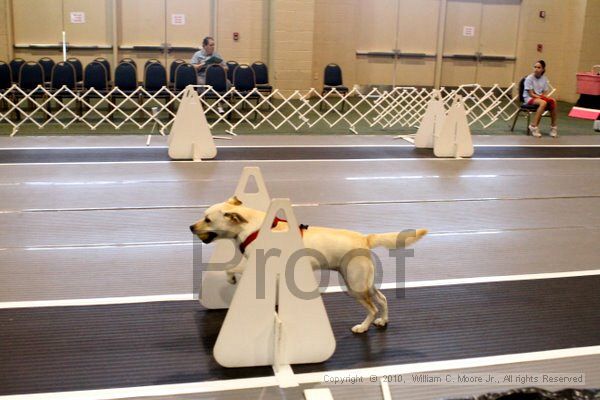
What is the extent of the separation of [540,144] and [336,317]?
7669mm

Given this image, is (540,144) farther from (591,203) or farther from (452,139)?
(591,203)

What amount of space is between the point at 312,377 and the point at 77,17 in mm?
13010

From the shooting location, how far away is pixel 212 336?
11.1ft

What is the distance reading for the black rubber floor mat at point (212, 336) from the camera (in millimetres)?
3004

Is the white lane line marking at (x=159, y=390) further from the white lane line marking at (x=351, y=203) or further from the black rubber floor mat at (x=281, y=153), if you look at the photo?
the black rubber floor mat at (x=281, y=153)

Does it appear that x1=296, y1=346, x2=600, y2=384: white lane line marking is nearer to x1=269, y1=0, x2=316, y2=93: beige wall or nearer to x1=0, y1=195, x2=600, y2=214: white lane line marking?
x1=0, y1=195, x2=600, y2=214: white lane line marking

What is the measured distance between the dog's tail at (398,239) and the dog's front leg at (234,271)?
2.27 feet

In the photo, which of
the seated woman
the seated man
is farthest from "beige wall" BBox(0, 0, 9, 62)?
the seated woman

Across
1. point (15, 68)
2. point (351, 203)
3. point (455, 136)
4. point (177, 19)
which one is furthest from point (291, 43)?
point (351, 203)

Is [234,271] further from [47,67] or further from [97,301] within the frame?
[47,67]

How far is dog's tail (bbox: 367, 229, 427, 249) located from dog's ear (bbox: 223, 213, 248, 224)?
0.65 meters

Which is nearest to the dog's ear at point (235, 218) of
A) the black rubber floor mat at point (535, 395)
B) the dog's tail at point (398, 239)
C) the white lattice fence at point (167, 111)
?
the dog's tail at point (398, 239)

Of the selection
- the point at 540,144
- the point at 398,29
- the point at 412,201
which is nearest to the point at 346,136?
the point at 540,144

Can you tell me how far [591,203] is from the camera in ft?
21.7
